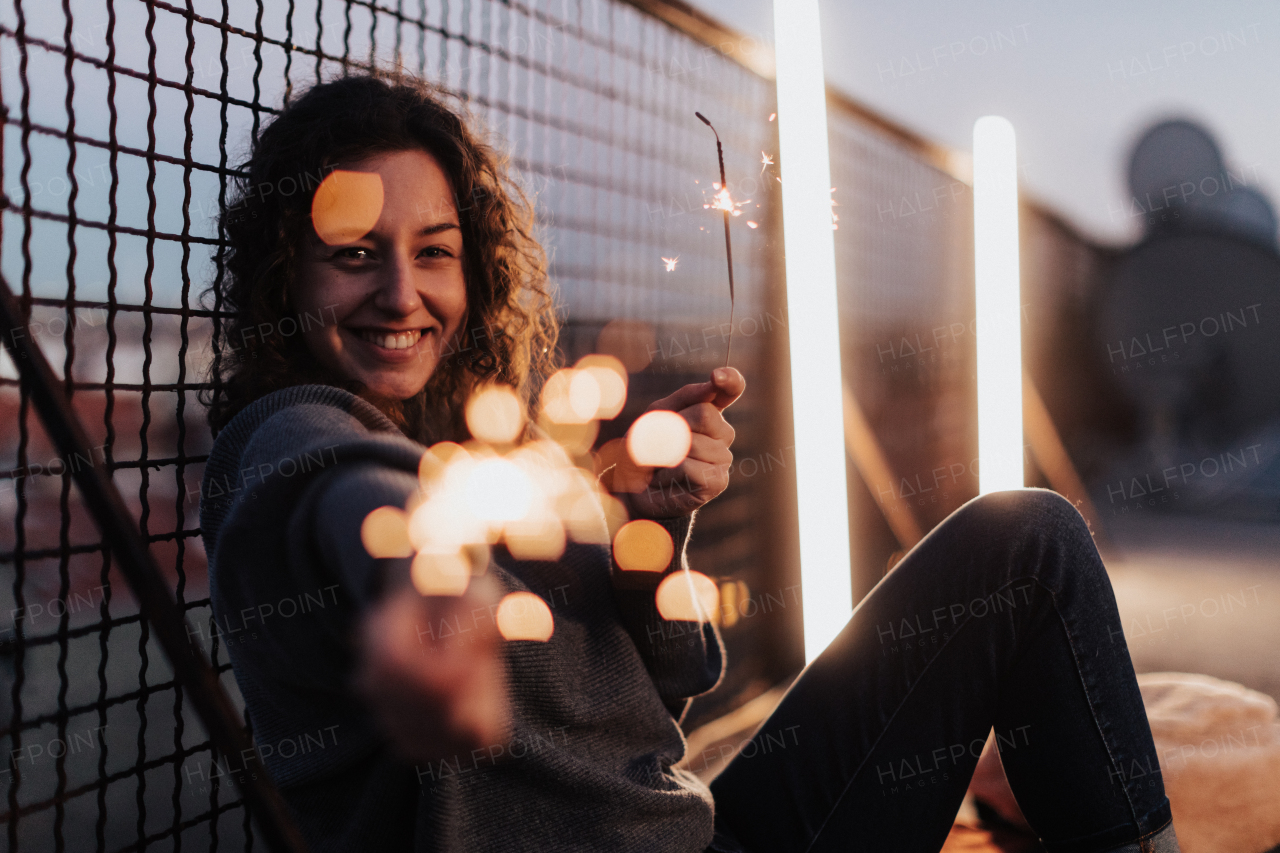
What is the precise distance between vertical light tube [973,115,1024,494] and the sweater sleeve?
1.60m

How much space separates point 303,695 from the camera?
69 cm

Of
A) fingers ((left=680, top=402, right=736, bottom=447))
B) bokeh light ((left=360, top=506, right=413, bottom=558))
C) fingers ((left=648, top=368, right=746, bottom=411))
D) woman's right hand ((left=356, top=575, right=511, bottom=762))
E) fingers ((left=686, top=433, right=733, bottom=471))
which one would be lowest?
woman's right hand ((left=356, top=575, right=511, bottom=762))

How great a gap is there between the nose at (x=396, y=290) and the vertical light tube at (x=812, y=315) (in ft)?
3.08

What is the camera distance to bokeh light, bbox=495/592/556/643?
2.44ft

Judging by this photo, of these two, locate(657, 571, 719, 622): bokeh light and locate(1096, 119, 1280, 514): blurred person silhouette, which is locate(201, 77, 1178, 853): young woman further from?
locate(1096, 119, 1280, 514): blurred person silhouette

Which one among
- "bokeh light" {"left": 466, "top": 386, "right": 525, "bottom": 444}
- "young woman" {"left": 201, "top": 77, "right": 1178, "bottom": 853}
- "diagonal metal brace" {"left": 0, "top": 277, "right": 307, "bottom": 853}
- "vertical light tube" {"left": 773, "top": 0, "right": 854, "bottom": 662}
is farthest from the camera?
"vertical light tube" {"left": 773, "top": 0, "right": 854, "bottom": 662}

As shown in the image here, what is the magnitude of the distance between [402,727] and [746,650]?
225 cm

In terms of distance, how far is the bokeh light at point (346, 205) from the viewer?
90cm

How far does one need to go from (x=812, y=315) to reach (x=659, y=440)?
89 cm

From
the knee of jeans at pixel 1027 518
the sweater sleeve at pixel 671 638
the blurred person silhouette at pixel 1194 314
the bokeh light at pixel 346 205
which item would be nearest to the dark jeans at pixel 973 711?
the knee of jeans at pixel 1027 518

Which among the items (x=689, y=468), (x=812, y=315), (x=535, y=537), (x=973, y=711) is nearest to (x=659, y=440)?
(x=689, y=468)

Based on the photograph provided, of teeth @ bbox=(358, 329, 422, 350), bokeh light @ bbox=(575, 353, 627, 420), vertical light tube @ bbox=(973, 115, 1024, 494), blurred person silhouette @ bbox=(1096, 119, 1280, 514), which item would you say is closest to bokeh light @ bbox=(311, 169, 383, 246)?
teeth @ bbox=(358, 329, 422, 350)

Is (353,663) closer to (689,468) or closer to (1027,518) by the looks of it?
(689,468)

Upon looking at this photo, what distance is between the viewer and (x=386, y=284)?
90 cm
